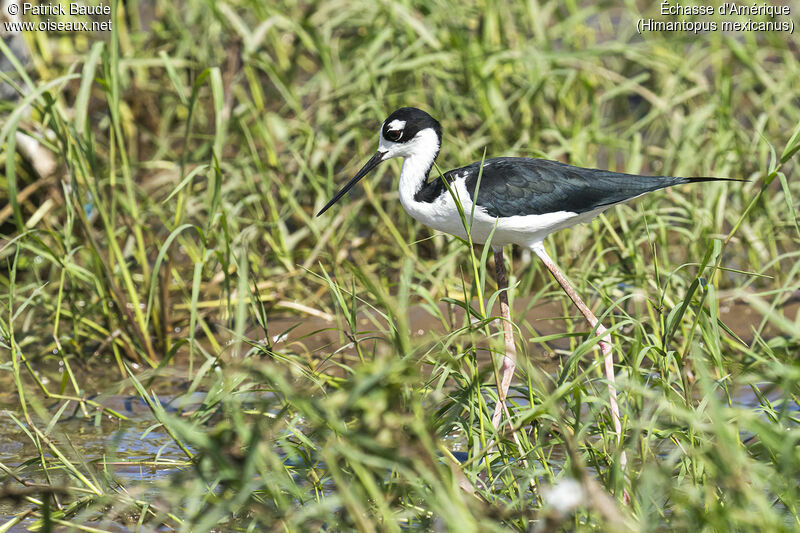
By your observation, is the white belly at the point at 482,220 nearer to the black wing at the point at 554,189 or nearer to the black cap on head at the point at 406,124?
the black wing at the point at 554,189

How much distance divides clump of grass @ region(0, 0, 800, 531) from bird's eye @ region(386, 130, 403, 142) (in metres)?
0.54

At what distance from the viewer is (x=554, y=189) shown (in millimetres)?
3588

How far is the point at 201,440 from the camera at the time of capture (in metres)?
1.95

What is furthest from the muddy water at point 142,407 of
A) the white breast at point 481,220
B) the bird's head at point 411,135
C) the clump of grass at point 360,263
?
the bird's head at point 411,135

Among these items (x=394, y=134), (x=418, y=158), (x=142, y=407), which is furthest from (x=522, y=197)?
(x=142, y=407)

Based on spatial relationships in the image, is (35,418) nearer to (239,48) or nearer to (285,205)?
(285,205)

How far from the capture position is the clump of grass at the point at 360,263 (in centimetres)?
255

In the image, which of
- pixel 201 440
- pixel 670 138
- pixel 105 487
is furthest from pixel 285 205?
pixel 201 440

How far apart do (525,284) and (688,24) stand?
8.96 feet

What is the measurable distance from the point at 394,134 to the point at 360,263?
1.28 metres

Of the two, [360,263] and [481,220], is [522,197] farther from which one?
[360,263]

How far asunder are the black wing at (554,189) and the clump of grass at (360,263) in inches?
10.8

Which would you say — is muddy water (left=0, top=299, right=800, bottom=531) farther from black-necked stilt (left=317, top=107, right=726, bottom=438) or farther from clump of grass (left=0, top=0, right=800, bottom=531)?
black-necked stilt (left=317, top=107, right=726, bottom=438)

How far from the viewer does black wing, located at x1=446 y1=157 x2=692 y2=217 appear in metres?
3.55
